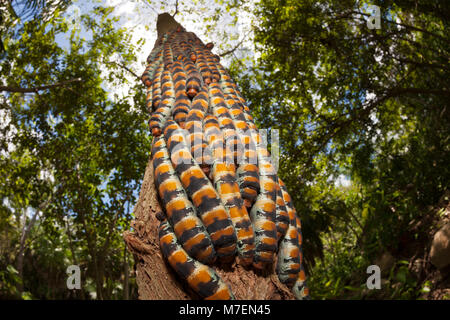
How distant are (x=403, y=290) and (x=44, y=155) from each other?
5861 mm

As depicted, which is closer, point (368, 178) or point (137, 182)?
point (368, 178)

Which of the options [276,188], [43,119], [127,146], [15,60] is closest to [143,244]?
[276,188]

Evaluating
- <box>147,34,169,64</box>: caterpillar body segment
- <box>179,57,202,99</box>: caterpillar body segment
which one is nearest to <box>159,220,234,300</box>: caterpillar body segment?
<box>179,57,202,99</box>: caterpillar body segment

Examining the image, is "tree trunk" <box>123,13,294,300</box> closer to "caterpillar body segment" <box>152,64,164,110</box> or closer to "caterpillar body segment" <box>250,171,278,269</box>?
"caterpillar body segment" <box>250,171,278,269</box>

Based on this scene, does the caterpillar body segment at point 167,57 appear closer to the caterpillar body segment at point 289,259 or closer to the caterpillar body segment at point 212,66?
the caterpillar body segment at point 212,66

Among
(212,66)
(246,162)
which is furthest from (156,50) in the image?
(246,162)

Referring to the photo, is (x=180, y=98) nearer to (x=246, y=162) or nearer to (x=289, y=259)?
(x=246, y=162)

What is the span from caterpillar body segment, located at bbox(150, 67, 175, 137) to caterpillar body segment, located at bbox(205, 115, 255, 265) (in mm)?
357

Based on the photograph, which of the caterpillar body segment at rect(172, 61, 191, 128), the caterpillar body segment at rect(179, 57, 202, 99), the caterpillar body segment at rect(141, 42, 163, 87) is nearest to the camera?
the caterpillar body segment at rect(172, 61, 191, 128)

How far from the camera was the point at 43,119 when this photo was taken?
228 inches

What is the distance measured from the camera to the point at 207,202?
1165 millimetres

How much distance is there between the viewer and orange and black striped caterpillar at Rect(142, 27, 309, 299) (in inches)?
44.0

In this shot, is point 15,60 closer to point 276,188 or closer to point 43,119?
point 43,119

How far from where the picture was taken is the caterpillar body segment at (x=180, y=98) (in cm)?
157
